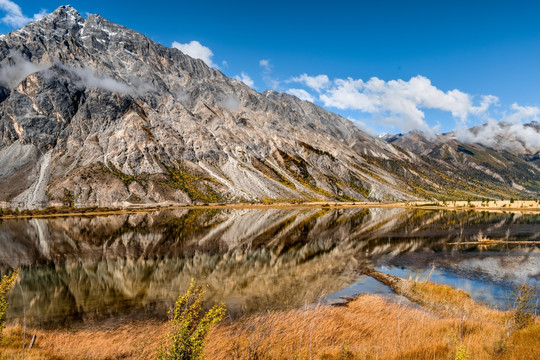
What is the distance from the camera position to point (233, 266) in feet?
174

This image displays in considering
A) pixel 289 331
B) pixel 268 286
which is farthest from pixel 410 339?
pixel 268 286

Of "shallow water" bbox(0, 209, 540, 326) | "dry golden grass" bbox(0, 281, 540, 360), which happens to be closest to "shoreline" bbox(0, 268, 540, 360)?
"dry golden grass" bbox(0, 281, 540, 360)

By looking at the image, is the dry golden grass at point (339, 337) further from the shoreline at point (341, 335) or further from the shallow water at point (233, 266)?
the shallow water at point (233, 266)

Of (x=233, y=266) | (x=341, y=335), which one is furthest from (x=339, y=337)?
(x=233, y=266)

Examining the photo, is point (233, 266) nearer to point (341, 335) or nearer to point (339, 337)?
point (341, 335)

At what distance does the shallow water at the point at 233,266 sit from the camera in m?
35.4

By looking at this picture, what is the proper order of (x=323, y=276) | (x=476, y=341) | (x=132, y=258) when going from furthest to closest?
(x=132, y=258) < (x=323, y=276) < (x=476, y=341)

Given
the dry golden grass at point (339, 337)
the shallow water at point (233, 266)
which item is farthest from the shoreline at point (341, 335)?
the shallow water at point (233, 266)

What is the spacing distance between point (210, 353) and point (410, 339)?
42.2 ft

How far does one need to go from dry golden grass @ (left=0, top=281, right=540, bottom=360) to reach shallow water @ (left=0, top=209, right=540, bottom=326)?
13.4 feet

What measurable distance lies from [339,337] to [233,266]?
31603 mm

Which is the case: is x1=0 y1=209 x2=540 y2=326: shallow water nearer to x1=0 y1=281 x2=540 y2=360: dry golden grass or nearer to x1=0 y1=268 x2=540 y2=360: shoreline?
x1=0 y1=268 x2=540 y2=360: shoreline

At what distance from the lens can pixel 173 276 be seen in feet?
154

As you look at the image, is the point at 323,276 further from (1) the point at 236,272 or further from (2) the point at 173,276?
(2) the point at 173,276
